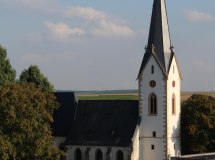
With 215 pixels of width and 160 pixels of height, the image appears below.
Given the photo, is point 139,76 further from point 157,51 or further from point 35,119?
point 35,119

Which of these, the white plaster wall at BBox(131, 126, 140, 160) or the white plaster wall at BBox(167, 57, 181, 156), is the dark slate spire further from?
the white plaster wall at BBox(131, 126, 140, 160)

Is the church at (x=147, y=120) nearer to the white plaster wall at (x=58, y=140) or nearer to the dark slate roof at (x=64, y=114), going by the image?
the white plaster wall at (x=58, y=140)

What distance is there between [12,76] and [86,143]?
38.3ft

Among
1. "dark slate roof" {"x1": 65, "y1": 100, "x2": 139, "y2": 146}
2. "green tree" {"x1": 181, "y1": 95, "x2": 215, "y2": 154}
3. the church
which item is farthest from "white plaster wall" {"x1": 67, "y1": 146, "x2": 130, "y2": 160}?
"green tree" {"x1": 181, "y1": 95, "x2": 215, "y2": 154}

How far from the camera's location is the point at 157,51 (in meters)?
71.9

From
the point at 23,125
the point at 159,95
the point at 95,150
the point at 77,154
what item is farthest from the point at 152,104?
the point at 23,125

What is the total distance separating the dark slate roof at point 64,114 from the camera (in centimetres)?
7619

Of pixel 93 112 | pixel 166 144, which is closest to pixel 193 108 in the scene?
pixel 166 144

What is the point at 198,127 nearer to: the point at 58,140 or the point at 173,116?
the point at 173,116

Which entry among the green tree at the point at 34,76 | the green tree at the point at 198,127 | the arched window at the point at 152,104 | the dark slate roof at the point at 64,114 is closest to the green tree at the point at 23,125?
the dark slate roof at the point at 64,114

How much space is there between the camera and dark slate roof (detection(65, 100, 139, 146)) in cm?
7200

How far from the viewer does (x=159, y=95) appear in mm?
71500

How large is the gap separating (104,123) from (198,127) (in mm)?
10973

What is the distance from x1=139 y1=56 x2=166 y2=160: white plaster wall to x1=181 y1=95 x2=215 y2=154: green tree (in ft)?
13.3
